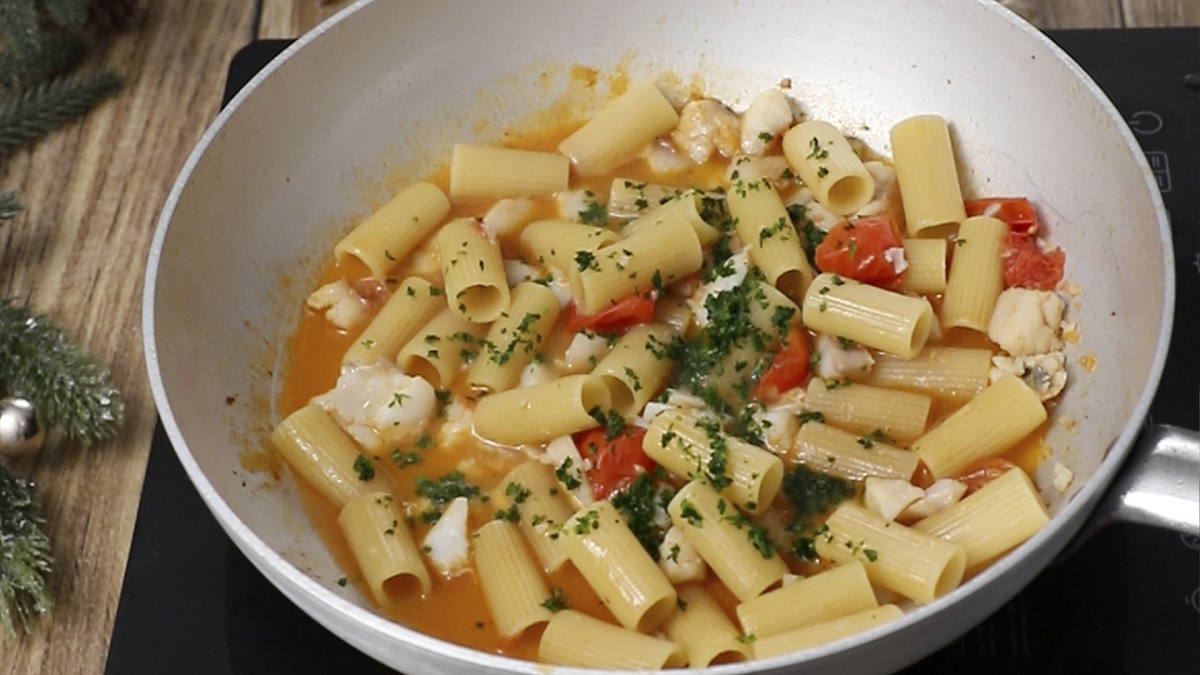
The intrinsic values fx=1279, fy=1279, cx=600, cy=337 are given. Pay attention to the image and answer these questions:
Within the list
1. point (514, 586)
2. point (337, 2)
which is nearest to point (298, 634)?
point (514, 586)

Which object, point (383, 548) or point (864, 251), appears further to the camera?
point (864, 251)

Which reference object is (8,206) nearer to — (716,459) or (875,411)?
(716,459)

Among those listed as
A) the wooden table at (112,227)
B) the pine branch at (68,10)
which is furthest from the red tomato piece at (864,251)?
the pine branch at (68,10)

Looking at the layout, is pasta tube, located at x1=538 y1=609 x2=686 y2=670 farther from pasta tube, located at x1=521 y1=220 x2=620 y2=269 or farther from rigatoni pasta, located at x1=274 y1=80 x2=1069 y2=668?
pasta tube, located at x1=521 y1=220 x2=620 y2=269

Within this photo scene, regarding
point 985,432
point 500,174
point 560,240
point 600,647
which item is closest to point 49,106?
point 500,174

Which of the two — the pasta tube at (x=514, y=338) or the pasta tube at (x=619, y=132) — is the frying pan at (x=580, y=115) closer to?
the pasta tube at (x=619, y=132)

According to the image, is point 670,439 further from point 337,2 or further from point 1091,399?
point 337,2

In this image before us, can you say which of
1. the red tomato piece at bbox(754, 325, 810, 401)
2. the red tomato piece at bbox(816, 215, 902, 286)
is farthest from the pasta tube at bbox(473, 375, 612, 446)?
the red tomato piece at bbox(816, 215, 902, 286)
